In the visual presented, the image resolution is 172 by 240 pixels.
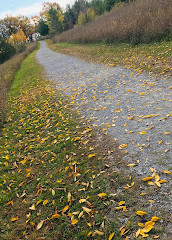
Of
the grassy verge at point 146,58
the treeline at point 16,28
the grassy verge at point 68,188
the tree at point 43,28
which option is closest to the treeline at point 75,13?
the treeline at point 16,28

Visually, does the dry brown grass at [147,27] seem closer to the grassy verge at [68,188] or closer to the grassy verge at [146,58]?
the grassy verge at [146,58]

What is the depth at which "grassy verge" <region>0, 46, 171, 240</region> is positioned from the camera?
215 centimetres

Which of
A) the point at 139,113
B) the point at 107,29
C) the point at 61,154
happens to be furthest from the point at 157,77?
the point at 107,29

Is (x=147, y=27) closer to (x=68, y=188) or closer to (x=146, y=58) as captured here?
(x=146, y=58)

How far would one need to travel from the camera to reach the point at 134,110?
13.8 ft

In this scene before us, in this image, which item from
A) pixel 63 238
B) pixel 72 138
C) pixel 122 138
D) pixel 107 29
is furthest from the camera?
pixel 107 29

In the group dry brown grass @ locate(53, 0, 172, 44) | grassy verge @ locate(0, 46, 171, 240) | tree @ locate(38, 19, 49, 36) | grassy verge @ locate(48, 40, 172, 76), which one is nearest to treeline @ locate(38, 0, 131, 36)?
dry brown grass @ locate(53, 0, 172, 44)

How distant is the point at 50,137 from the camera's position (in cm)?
437

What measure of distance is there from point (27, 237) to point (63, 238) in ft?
1.75

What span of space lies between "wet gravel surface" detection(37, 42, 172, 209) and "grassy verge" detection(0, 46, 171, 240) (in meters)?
0.31

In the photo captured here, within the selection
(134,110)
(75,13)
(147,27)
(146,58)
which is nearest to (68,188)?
(134,110)

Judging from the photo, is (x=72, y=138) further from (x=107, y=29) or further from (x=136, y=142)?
(x=107, y=29)

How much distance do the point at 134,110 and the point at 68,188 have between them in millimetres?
2474

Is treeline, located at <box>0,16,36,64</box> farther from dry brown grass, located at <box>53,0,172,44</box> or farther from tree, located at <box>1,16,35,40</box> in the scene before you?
dry brown grass, located at <box>53,0,172,44</box>
